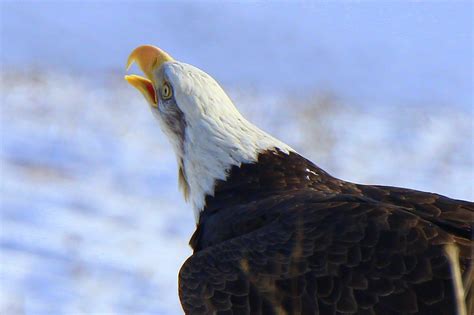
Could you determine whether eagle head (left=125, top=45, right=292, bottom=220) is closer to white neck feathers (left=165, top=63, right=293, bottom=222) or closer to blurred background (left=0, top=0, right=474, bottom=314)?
white neck feathers (left=165, top=63, right=293, bottom=222)

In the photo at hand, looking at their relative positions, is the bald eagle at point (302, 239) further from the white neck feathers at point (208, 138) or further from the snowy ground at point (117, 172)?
the snowy ground at point (117, 172)

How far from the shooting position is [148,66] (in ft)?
23.7

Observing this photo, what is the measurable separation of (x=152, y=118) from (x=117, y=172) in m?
1.61

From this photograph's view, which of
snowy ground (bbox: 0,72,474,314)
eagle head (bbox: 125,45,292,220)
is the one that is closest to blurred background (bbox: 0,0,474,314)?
snowy ground (bbox: 0,72,474,314)

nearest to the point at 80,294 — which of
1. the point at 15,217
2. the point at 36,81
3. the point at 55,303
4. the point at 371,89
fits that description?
the point at 55,303

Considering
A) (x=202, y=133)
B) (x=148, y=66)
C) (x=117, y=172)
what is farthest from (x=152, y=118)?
(x=202, y=133)

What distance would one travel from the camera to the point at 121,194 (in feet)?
33.4

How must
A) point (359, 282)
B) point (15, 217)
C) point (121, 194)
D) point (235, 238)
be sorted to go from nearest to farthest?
1. point (359, 282)
2. point (235, 238)
3. point (15, 217)
4. point (121, 194)

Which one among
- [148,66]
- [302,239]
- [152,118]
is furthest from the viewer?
[152,118]

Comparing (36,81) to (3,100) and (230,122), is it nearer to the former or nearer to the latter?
(3,100)

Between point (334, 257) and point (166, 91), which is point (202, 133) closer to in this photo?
point (166, 91)

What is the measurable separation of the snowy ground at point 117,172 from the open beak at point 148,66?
1.14 m

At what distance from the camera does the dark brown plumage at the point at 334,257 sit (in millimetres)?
5434

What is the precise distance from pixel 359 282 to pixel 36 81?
6797 millimetres
